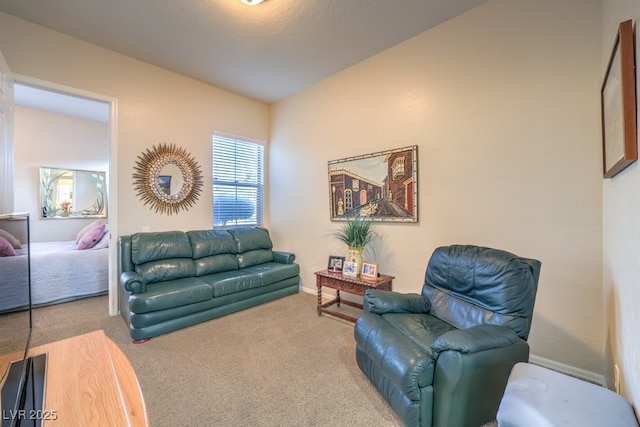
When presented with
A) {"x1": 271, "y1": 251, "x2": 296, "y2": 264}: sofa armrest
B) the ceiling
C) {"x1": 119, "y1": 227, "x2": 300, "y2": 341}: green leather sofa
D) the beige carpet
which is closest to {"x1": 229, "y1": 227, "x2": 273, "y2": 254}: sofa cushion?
{"x1": 119, "y1": 227, "x2": 300, "y2": 341}: green leather sofa

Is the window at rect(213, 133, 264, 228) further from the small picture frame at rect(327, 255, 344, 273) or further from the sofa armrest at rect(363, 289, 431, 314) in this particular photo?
the sofa armrest at rect(363, 289, 431, 314)

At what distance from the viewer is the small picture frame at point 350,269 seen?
120 inches

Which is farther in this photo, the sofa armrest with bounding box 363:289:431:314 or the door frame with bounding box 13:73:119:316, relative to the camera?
the door frame with bounding box 13:73:119:316

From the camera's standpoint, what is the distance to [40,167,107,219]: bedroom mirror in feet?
16.4

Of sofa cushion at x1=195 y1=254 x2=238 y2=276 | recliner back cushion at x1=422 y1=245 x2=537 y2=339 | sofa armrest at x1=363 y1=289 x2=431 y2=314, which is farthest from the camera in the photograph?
sofa cushion at x1=195 y1=254 x2=238 y2=276

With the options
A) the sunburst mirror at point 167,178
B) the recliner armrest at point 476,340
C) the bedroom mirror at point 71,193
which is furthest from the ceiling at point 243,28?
the bedroom mirror at point 71,193

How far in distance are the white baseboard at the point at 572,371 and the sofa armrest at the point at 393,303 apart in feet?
3.25

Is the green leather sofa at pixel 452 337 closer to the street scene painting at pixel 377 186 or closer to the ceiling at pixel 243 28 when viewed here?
the street scene painting at pixel 377 186

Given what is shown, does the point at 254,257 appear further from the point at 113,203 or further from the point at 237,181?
the point at 113,203

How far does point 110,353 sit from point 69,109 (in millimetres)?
5702

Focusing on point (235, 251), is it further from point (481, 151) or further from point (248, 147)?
point (481, 151)

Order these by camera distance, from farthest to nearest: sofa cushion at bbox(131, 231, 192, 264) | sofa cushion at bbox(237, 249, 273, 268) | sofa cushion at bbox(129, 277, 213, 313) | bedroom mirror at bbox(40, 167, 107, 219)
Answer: bedroom mirror at bbox(40, 167, 107, 219)
sofa cushion at bbox(237, 249, 273, 268)
sofa cushion at bbox(131, 231, 192, 264)
sofa cushion at bbox(129, 277, 213, 313)

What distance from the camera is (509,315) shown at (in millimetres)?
1717

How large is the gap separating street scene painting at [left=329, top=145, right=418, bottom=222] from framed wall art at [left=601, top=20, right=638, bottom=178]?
4.87 ft
